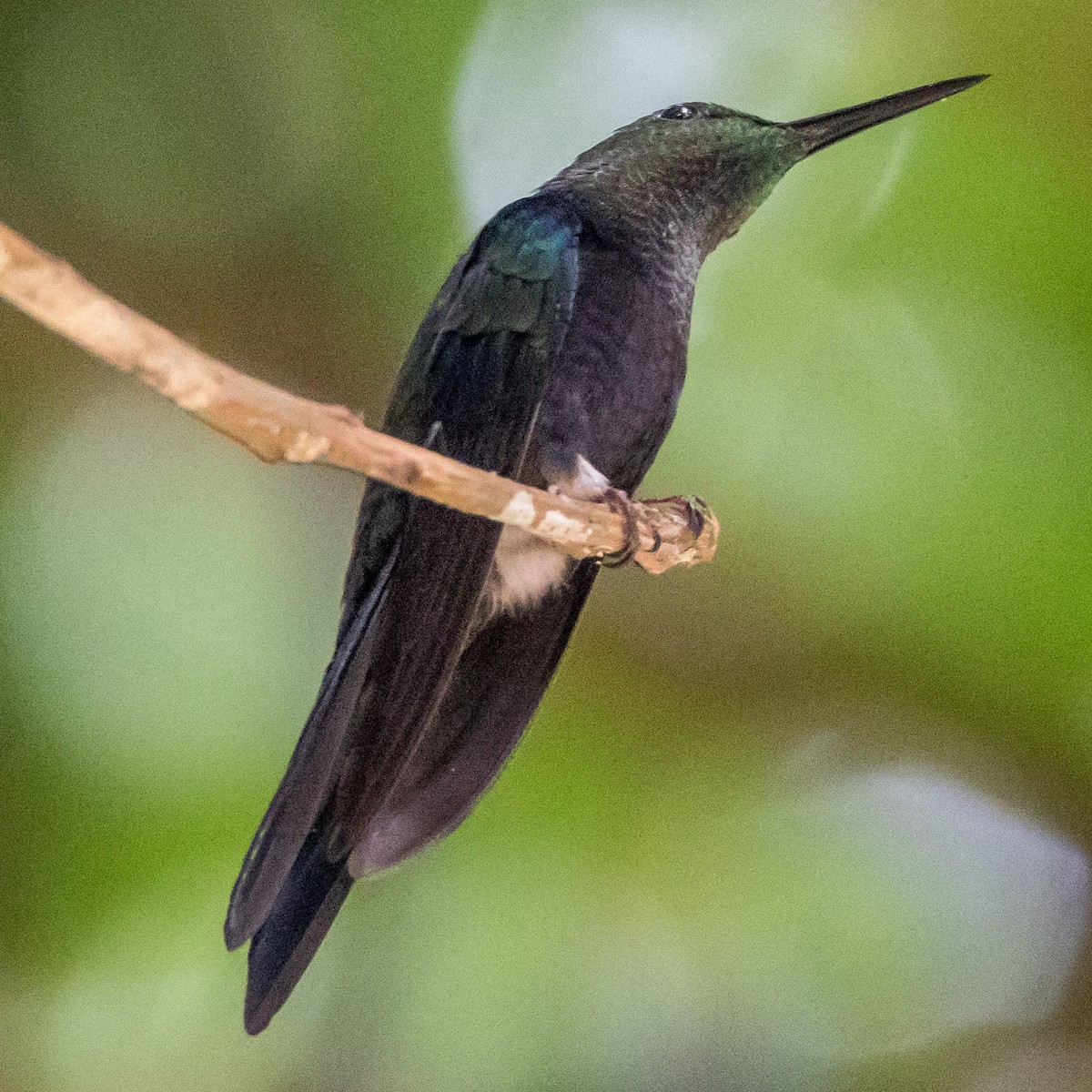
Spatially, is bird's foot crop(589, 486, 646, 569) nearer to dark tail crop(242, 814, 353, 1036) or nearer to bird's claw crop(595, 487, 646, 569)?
bird's claw crop(595, 487, 646, 569)

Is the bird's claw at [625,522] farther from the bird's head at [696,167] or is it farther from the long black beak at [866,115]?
the long black beak at [866,115]

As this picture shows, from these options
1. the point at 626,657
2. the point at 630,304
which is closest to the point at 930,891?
the point at 626,657

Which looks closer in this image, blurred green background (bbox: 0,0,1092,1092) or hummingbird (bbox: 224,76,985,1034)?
hummingbird (bbox: 224,76,985,1034)

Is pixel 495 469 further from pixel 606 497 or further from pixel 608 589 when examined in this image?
pixel 608 589

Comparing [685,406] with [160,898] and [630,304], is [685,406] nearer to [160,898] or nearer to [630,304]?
[630,304]

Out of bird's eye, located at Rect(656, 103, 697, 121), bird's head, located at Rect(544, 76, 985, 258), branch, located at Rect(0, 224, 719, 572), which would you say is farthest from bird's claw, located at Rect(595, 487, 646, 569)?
bird's eye, located at Rect(656, 103, 697, 121)

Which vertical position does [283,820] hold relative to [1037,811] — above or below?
below
